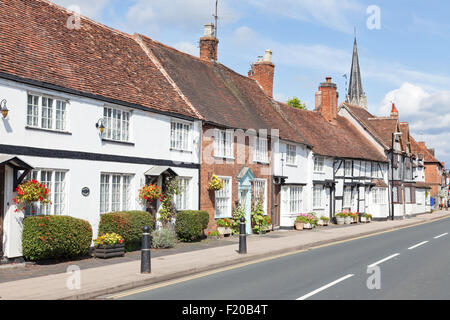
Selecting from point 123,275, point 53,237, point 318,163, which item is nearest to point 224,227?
point 53,237

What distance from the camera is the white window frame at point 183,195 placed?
20.2 meters

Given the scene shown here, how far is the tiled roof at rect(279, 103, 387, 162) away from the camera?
33.2 meters

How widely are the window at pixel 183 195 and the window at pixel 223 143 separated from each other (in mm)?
2244

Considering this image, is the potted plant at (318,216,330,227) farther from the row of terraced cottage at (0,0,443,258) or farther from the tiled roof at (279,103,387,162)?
the tiled roof at (279,103,387,162)

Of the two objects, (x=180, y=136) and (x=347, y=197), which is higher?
(x=180, y=136)

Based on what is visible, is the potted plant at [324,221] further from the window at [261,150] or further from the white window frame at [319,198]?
the window at [261,150]

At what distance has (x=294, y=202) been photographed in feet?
99.4

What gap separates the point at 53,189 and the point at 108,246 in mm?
2302

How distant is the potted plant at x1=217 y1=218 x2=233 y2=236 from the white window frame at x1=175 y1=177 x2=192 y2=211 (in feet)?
7.35

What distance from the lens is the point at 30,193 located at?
12.9 metres

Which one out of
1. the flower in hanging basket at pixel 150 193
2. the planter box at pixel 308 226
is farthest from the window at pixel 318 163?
the flower in hanging basket at pixel 150 193

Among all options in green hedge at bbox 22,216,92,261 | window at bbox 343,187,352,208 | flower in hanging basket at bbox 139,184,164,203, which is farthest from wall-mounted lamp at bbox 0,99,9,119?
A: window at bbox 343,187,352,208

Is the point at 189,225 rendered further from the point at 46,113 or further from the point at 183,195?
the point at 46,113
